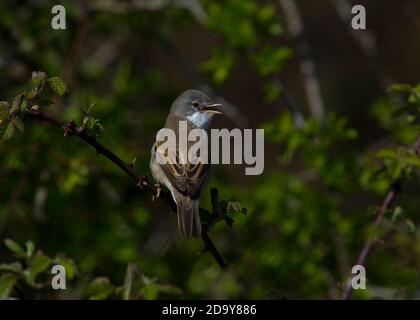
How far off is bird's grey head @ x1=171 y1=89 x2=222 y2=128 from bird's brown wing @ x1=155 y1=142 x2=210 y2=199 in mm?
728

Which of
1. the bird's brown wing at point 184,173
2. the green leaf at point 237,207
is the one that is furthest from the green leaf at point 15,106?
the bird's brown wing at point 184,173

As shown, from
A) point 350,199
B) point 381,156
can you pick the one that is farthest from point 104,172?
point 350,199

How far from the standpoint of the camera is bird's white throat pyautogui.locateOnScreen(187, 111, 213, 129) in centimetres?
595

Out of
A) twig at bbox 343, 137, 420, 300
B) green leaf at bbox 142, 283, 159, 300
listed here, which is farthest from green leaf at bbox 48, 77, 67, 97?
twig at bbox 343, 137, 420, 300

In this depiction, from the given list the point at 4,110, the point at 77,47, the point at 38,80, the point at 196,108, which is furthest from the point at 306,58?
the point at 4,110

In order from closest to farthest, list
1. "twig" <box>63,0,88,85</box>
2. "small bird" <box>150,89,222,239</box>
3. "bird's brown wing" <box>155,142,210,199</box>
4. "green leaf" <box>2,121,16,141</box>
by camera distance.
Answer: "green leaf" <box>2,121,16,141</box>
"small bird" <box>150,89,222,239</box>
"bird's brown wing" <box>155,142,210,199</box>
"twig" <box>63,0,88,85</box>

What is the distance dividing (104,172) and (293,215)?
1811mm

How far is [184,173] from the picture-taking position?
521cm

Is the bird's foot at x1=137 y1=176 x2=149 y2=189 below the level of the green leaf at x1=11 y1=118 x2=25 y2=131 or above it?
below

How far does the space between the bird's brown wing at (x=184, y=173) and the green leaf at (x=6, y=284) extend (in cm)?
130

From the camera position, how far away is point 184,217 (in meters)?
4.71

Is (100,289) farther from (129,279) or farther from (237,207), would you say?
(237,207)

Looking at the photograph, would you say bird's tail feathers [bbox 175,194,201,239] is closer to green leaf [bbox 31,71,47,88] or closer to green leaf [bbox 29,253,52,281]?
green leaf [bbox 29,253,52,281]

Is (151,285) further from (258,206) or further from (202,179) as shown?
(258,206)
